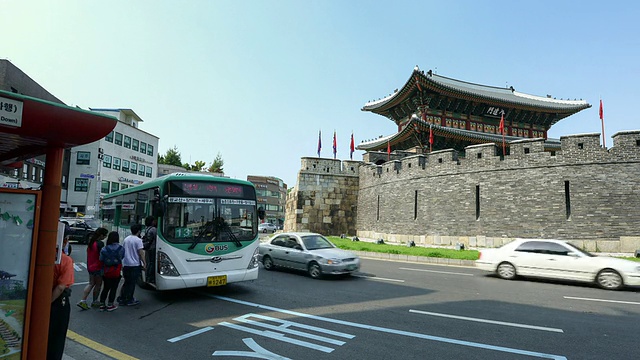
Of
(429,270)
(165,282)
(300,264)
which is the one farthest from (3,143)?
(429,270)

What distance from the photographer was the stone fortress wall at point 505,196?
1584 cm

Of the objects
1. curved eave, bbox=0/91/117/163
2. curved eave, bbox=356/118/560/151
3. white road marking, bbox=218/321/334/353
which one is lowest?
white road marking, bbox=218/321/334/353

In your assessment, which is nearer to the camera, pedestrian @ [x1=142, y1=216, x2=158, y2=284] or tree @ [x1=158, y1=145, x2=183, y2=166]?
pedestrian @ [x1=142, y1=216, x2=158, y2=284]

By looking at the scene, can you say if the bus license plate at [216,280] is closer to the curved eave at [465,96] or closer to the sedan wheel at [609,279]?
the sedan wheel at [609,279]

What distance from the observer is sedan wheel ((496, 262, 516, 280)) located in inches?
447

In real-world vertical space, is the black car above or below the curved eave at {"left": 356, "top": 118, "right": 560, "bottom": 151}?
below

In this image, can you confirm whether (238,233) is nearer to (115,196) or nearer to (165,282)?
(165,282)

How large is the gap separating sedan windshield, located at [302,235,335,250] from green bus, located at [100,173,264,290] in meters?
3.14

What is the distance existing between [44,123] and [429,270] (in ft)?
39.1

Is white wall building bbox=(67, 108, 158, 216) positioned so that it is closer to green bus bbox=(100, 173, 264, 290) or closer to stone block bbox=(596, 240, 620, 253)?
green bus bbox=(100, 173, 264, 290)

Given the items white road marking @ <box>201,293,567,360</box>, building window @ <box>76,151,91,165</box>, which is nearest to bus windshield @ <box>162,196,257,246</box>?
white road marking @ <box>201,293,567,360</box>

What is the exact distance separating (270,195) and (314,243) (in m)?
73.1

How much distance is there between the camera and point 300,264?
1136 centimetres

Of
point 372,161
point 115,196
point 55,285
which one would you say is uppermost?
point 372,161
